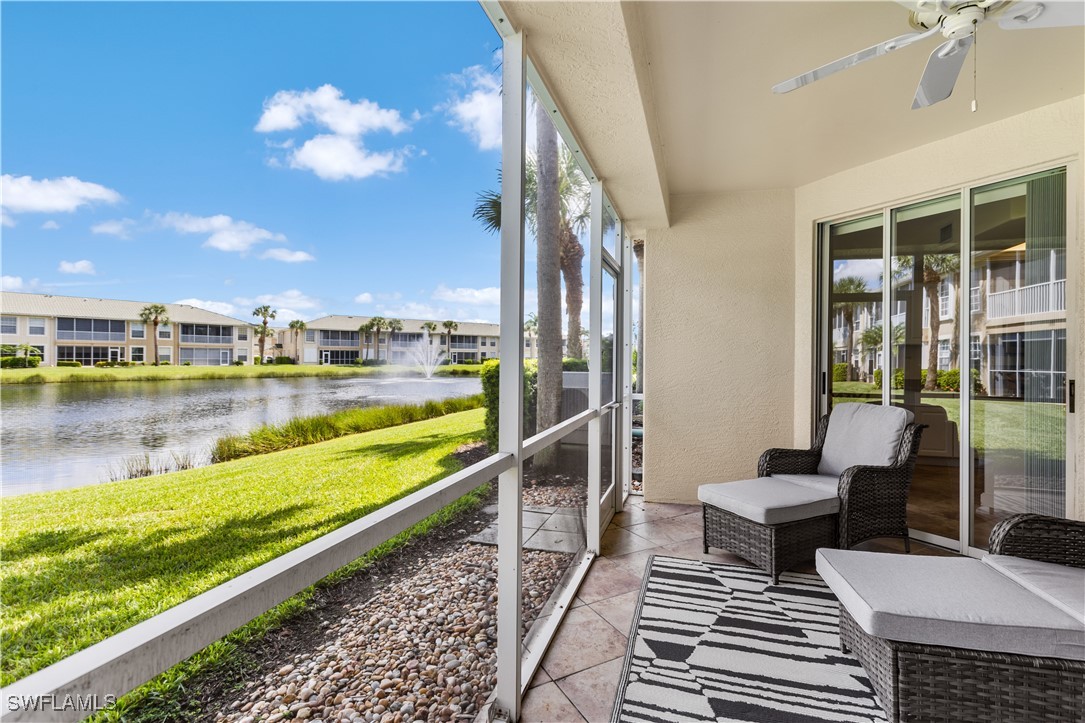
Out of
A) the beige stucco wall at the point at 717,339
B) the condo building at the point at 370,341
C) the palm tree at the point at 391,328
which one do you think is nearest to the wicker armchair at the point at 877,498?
the beige stucco wall at the point at 717,339

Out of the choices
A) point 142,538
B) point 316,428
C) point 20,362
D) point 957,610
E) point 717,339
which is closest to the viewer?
point 20,362

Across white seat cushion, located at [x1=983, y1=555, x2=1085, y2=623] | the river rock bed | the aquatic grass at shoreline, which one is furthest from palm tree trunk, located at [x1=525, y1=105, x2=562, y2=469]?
white seat cushion, located at [x1=983, y1=555, x2=1085, y2=623]

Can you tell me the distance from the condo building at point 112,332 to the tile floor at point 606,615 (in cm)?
165

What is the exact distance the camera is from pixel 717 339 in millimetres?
4230

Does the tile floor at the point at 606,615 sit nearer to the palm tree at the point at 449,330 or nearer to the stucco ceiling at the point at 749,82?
the palm tree at the point at 449,330

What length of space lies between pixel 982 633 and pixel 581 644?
142 cm

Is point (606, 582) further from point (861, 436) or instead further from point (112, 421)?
point (112, 421)

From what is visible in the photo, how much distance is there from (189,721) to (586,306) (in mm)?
2851

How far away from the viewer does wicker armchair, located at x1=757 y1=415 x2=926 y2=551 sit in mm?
2910

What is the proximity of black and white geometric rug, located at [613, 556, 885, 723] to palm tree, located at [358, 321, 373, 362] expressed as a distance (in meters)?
1.55

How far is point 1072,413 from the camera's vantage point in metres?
2.75

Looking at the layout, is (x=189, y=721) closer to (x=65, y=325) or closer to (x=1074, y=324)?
(x=65, y=325)

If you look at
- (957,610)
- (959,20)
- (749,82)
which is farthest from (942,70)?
(957,610)

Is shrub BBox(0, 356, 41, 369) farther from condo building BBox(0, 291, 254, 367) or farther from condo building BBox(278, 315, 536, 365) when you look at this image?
condo building BBox(278, 315, 536, 365)
